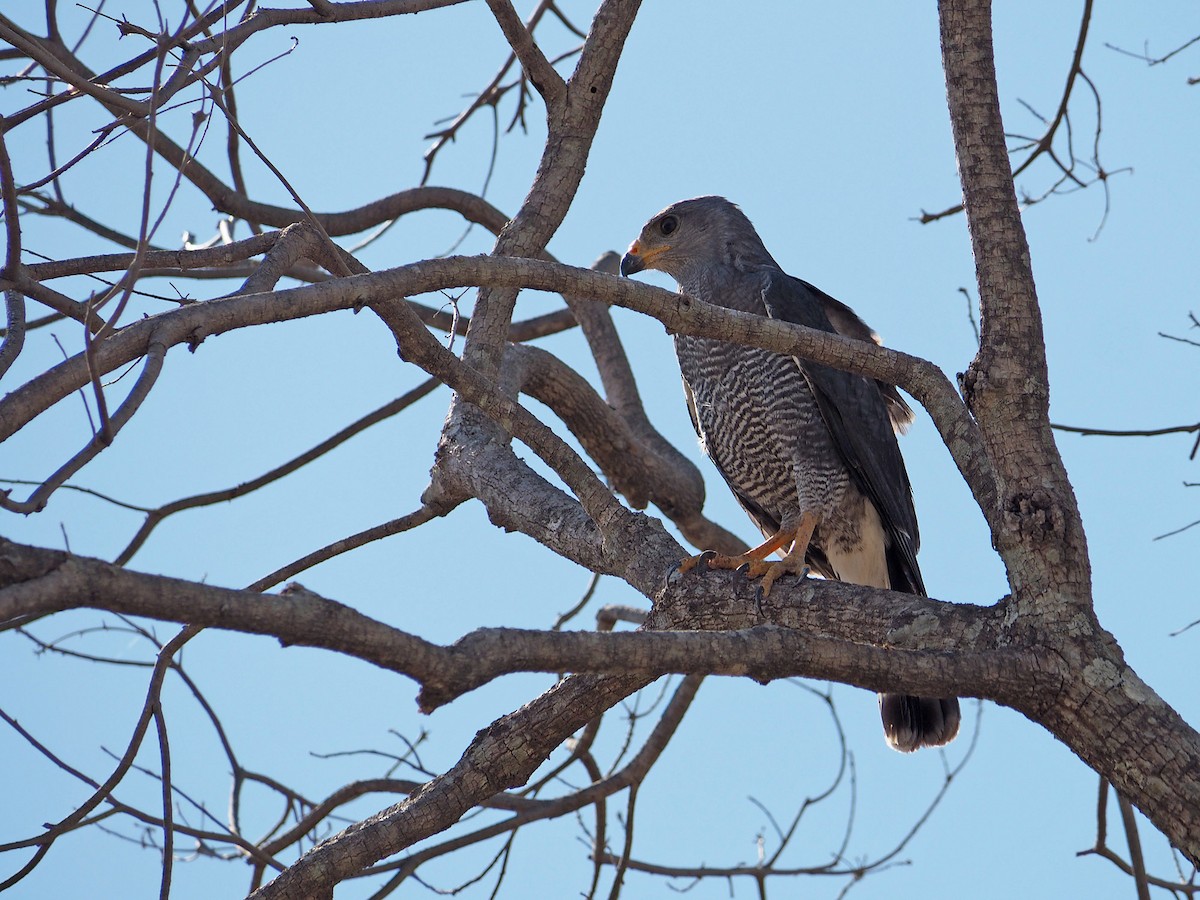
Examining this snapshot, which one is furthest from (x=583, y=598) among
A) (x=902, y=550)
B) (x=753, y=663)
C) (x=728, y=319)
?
(x=753, y=663)

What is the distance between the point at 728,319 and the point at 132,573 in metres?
1.49

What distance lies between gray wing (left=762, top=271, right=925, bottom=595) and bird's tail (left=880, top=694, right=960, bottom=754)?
509 millimetres

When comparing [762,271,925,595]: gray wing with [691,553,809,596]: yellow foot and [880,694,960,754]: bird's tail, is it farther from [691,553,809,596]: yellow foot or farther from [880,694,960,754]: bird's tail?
[691,553,809,596]: yellow foot

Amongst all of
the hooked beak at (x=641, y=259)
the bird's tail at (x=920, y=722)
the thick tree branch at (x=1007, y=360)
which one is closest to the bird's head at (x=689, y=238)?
the hooked beak at (x=641, y=259)

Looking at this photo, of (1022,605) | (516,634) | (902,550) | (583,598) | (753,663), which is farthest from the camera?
(583,598)

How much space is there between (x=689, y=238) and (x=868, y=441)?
1.35 metres

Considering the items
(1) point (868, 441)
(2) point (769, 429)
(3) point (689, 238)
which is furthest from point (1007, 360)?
(3) point (689, 238)

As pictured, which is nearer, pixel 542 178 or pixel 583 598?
pixel 542 178

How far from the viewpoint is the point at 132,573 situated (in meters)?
1.72

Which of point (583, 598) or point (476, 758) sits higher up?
point (583, 598)

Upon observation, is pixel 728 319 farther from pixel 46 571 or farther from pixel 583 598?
pixel 583 598

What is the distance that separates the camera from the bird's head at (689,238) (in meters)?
5.41

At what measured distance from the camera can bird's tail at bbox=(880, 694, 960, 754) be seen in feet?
14.1

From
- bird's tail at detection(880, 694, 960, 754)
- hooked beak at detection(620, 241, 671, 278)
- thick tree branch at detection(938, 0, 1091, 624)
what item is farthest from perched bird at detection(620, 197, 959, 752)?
thick tree branch at detection(938, 0, 1091, 624)
